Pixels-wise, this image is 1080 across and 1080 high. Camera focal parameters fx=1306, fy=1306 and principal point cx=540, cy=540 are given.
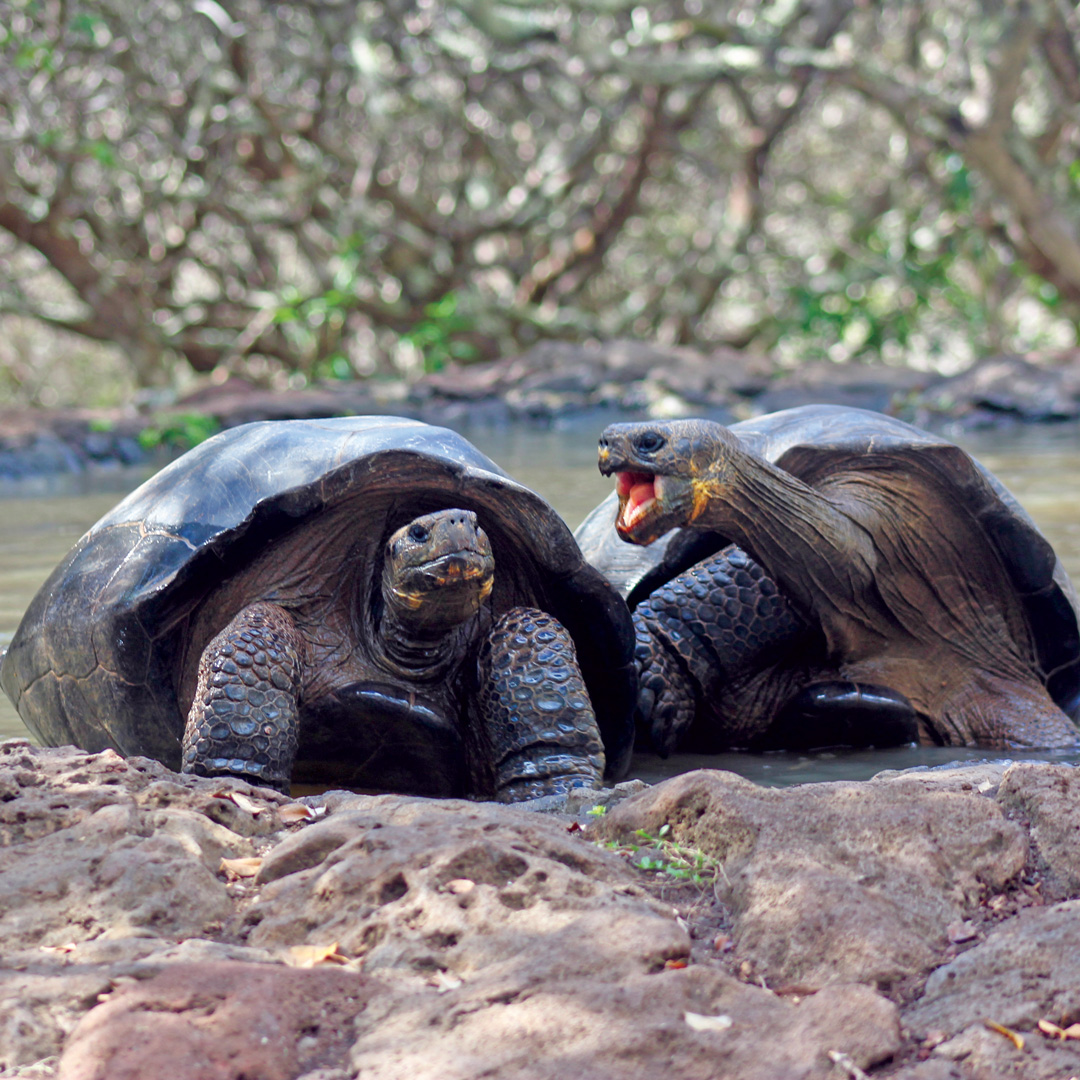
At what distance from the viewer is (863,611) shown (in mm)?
3432

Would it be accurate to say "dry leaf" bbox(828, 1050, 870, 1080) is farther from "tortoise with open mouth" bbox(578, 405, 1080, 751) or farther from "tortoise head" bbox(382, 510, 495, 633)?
"tortoise with open mouth" bbox(578, 405, 1080, 751)

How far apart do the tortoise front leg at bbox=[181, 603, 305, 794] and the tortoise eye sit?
896 mm

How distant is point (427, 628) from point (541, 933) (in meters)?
1.50

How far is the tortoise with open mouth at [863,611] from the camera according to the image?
3.30 m

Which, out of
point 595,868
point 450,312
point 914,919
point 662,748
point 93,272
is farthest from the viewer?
point 450,312

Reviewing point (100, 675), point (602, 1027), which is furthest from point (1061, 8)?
point (602, 1027)

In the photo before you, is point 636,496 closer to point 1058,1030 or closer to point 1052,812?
point 1052,812

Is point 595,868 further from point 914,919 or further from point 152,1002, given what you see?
point 152,1002

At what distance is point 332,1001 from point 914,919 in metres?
0.69

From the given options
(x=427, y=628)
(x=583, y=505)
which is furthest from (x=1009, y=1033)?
(x=583, y=505)

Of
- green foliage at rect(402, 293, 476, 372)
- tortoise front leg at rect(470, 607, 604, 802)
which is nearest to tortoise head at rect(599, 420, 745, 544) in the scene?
tortoise front leg at rect(470, 607, 604, 802)

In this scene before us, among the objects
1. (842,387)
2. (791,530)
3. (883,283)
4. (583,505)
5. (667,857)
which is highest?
(883,283)

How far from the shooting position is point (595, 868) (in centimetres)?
166

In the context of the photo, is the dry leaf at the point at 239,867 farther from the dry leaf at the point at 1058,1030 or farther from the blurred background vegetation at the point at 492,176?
the blurred background vegetation at the point at 492,176
